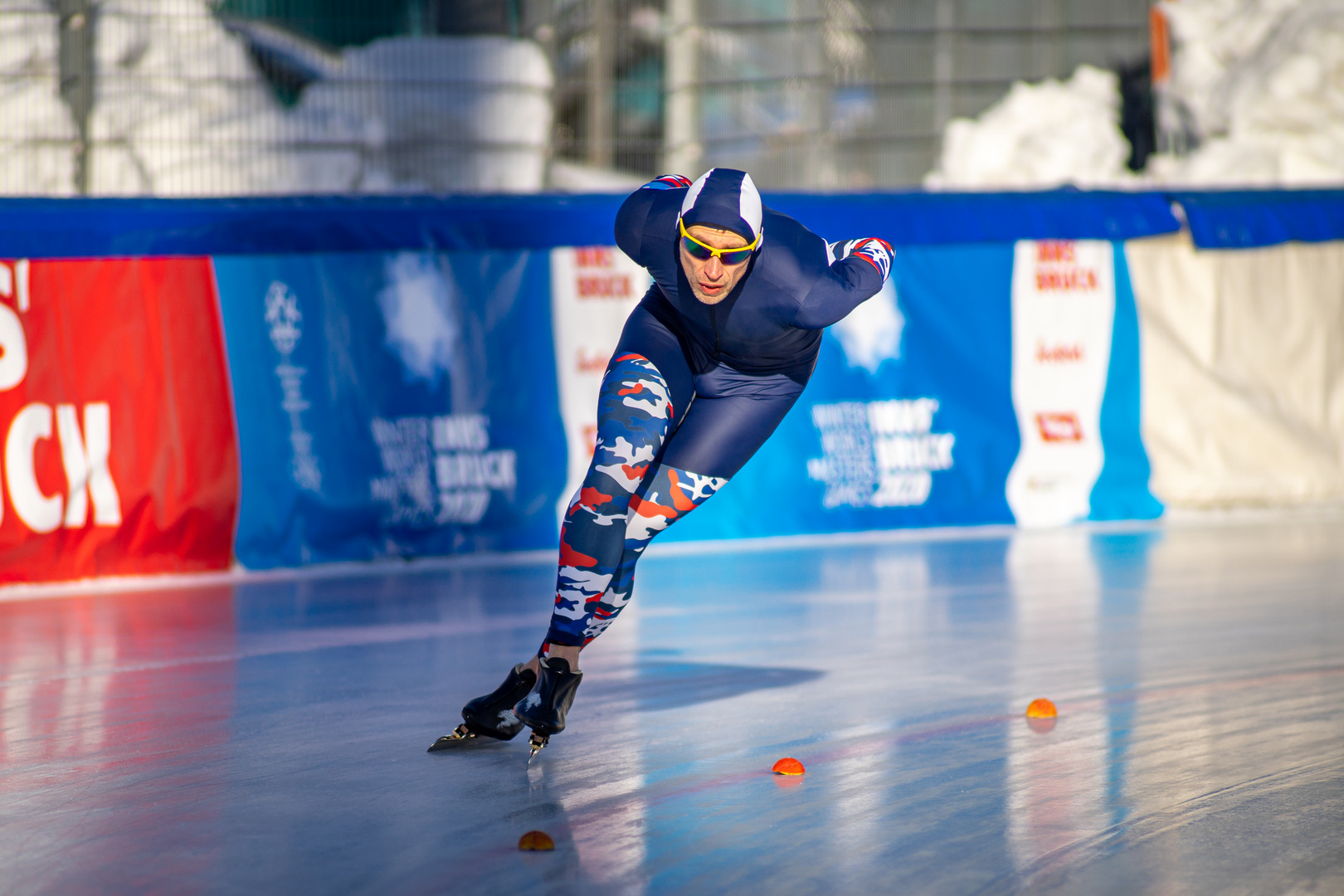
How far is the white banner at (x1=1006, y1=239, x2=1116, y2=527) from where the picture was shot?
8.86m

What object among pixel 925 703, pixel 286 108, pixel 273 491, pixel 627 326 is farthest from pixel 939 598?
pixel 286 108

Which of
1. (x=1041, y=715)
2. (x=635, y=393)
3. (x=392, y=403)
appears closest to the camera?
(x=635, y=393)

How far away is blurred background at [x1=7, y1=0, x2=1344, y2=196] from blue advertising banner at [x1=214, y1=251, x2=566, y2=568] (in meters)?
5.13

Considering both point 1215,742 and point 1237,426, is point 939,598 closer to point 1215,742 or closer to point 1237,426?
point 1215,742

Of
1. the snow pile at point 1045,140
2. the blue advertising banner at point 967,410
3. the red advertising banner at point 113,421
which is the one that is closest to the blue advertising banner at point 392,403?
the red advertising banner at point 113,421

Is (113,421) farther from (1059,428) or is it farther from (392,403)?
(1059,428)

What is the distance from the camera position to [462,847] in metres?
2.98

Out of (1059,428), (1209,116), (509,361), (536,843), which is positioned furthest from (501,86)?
(536,843)

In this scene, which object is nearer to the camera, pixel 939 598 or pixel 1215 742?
pixel 1215 742

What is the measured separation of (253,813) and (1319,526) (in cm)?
761

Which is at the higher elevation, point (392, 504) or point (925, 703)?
point (392, 504)

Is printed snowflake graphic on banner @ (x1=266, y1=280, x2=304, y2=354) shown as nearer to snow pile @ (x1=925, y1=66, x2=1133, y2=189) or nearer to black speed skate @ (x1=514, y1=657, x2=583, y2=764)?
black speed skate @ (x1=514, y1=657, x2=583, y2=764)

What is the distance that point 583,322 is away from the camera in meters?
8.15

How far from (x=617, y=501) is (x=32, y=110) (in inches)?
393
